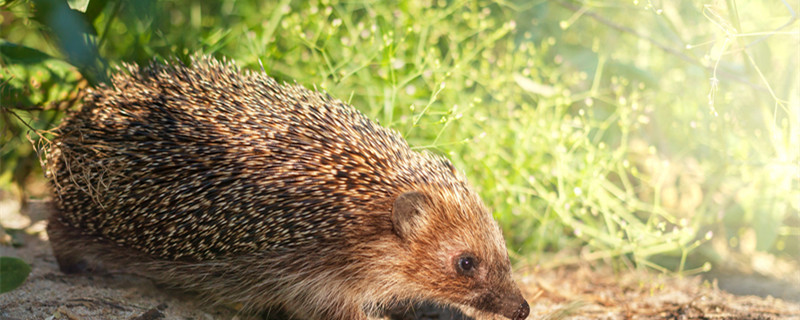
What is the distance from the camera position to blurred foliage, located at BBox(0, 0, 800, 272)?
3.88 m

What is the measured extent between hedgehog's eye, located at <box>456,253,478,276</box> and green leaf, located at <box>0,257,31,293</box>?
249cm

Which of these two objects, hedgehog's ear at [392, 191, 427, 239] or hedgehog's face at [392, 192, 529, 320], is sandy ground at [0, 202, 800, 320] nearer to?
hedgehog's face at [392, 192, 529, 320]

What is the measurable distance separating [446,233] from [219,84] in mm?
1638

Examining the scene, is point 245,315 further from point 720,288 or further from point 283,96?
point 720,288

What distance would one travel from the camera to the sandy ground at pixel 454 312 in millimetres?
3229

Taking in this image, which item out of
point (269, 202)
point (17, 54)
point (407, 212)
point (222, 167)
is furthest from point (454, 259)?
point (17, 54)

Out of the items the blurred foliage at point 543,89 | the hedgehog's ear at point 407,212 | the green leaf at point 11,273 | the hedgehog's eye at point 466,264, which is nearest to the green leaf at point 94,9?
the blurred foliage at point 543,89

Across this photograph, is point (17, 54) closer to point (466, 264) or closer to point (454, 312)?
point (466, 264)

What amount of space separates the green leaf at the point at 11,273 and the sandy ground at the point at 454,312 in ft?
0.28

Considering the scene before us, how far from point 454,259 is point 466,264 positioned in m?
0.08

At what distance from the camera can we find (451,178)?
3521mm

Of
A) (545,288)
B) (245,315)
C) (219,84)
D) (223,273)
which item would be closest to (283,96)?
(219,84)

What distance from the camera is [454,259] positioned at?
3338mm

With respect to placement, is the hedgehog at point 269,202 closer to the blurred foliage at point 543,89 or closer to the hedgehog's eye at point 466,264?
the hedgehog's eye at point 466,264
